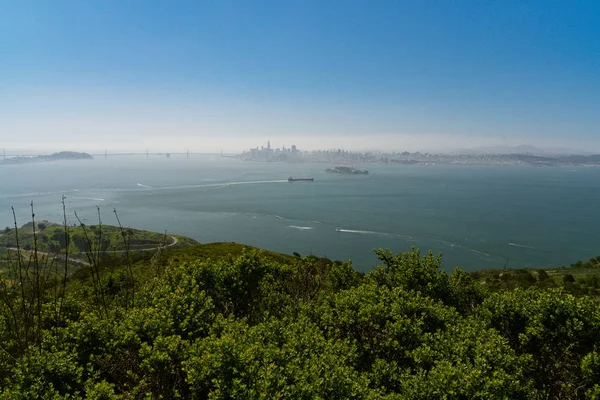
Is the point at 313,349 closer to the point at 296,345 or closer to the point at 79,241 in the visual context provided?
the point at 296,345

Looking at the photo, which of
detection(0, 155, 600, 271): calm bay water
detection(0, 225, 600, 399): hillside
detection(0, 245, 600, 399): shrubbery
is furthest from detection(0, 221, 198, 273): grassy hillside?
detection(0, 245, 600, 399): shrubbery

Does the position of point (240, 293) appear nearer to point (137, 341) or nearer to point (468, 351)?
point (137, 341)

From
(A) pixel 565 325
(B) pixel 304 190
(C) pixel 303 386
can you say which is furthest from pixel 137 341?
(B) pixel 304 190

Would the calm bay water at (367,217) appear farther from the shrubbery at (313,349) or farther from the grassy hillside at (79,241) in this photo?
the shrubbery at (313,349)

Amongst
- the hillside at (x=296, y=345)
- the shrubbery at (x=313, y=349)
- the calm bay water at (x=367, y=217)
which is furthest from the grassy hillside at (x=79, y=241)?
the shrubbery at (x=313, y=349)

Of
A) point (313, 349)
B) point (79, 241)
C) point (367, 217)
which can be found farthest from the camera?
point (367, 217)

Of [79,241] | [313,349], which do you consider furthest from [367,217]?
[313,349]

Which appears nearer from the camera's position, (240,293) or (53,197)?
(240,293)

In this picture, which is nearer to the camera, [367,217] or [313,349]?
[313,349]

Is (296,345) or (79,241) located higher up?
(296,345)
